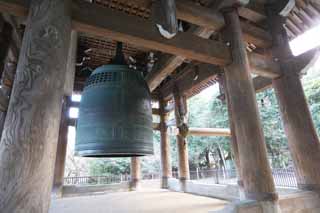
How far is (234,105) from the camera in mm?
2062

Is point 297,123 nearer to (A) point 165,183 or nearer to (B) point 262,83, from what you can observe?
(B) point 262,83

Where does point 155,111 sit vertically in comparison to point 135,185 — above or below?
above

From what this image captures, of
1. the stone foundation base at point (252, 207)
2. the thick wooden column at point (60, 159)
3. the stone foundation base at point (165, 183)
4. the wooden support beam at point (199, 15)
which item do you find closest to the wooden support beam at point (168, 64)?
the wooden support beam at point (199, 15)

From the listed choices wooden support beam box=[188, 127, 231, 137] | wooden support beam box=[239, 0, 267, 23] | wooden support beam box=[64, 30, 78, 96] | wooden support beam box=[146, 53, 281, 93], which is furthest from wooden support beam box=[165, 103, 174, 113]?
wooden support beam box=[64, 30, 78, 96]

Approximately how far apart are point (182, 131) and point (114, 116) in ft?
9.89

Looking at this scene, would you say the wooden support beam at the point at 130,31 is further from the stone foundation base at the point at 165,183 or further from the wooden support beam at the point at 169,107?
the stone foundation base at the point at 165,183

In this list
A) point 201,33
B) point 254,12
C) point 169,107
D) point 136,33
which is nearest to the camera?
point 136,33

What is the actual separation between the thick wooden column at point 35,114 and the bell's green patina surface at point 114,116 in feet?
1.88

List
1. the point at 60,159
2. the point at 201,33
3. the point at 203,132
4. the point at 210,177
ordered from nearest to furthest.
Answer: the point at 201,33, the point at 60,159, the point at 203,132, the point at 210,177

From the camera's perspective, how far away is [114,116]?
1.92 metres

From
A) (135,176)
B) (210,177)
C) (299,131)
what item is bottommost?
(210,177)

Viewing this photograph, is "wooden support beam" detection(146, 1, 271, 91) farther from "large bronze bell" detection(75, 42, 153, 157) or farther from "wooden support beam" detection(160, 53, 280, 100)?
"large bronze bell" detection(75, 42, 153, 157)

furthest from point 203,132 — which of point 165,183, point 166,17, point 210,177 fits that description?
point 210,177

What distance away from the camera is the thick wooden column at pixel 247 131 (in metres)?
1.80
